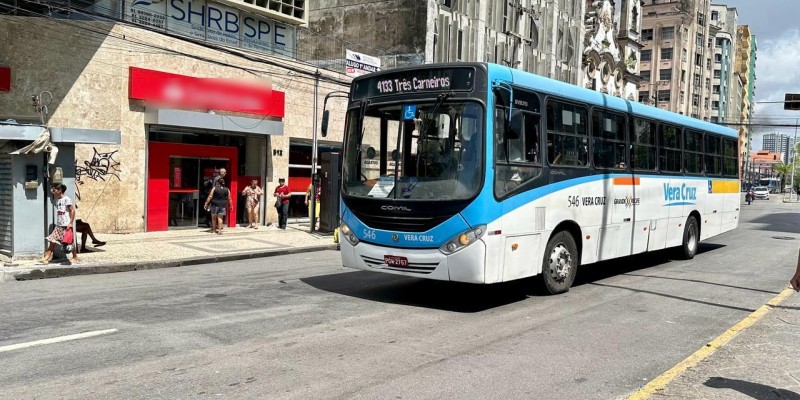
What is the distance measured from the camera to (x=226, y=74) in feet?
63.9

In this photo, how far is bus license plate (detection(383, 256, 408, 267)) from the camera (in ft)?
27.3

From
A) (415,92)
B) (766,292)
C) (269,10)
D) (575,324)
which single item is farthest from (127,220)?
(766,292)

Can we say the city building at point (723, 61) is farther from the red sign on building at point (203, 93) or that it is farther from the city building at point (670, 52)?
the red sign on building at point (203, 93)

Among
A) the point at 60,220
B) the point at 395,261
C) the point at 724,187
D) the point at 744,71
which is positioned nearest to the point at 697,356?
the point at 395,261

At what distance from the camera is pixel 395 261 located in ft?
27.5

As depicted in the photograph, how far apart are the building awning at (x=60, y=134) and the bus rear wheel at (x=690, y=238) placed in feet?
40.9

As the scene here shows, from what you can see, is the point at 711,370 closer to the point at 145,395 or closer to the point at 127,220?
the point at 145,395

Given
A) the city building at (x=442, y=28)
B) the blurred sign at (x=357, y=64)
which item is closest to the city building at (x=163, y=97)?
the blurred sign at (x=357, y=64)

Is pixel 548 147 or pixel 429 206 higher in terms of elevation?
pixel 548 147

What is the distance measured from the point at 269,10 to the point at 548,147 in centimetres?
1512

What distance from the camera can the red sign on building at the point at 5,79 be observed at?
15977mm

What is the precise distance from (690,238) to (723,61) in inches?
4384

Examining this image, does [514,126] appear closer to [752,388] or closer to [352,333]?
[352,333]

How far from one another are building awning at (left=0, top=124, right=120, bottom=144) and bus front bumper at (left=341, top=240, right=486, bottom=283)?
6.63 metres
